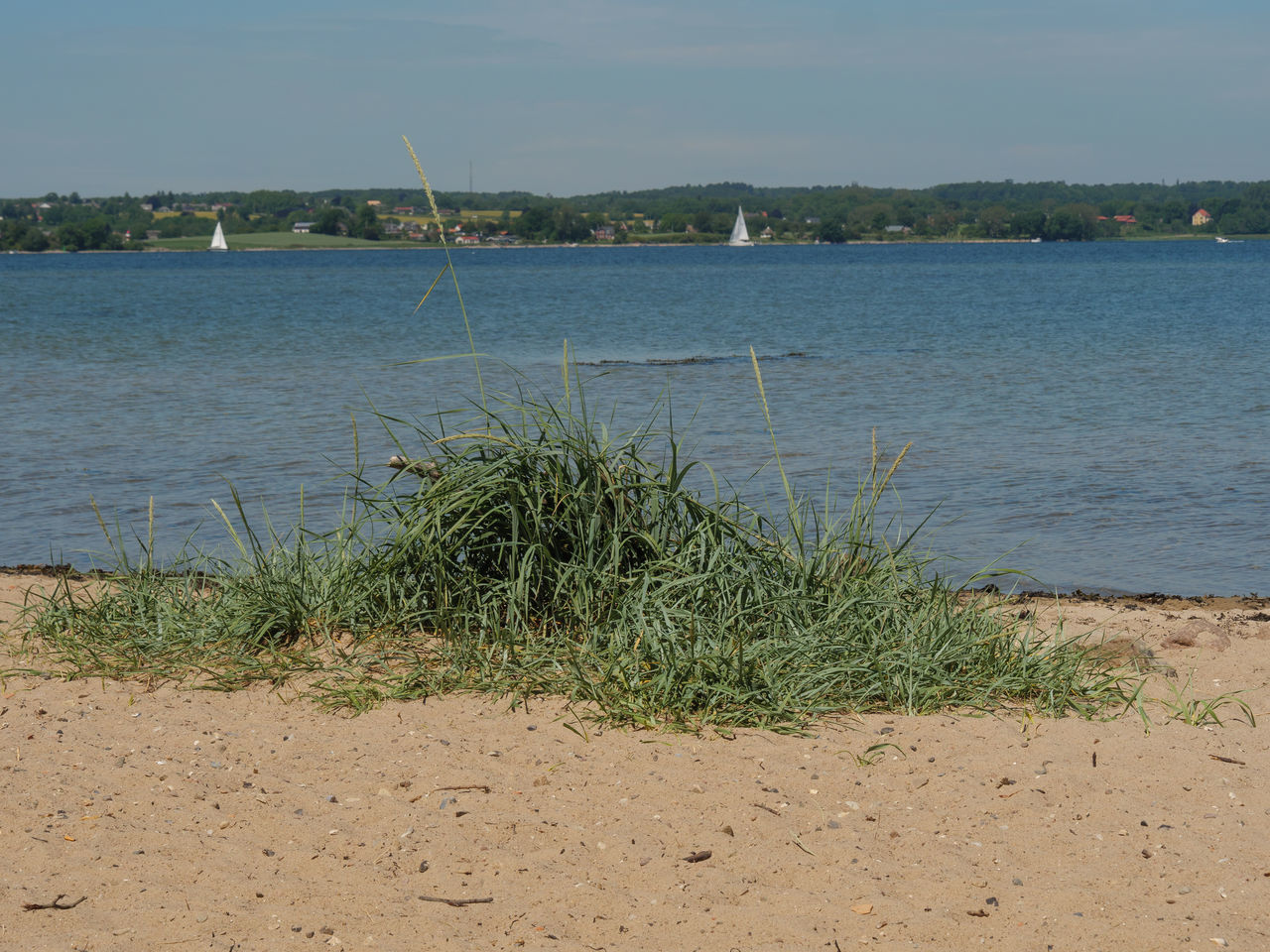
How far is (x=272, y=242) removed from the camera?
14100 cm

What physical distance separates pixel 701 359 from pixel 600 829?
1950 cm

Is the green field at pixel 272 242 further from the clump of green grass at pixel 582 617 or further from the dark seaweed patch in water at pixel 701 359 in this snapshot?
the clump of green grass at pixel 582 617

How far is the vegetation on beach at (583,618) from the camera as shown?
4219 mm

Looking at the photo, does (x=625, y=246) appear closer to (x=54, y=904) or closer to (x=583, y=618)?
(x=583, y=618)

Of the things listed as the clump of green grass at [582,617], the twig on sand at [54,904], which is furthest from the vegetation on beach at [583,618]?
the twig on sand at [54,904]

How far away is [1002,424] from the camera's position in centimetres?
1330

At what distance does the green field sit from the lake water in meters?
104

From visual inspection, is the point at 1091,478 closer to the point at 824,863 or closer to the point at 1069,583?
the point at 1069,583

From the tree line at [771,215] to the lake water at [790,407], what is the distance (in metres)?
99.0

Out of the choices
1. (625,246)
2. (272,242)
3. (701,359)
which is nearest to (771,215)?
(625,246)

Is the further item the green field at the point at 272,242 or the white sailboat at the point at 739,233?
the green field at the point at 272,242

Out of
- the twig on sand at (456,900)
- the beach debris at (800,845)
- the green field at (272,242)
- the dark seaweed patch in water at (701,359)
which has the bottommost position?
the twig on sand at (456,900)

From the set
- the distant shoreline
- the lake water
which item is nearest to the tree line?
the distant shoreline

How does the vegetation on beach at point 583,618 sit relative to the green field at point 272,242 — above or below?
below
